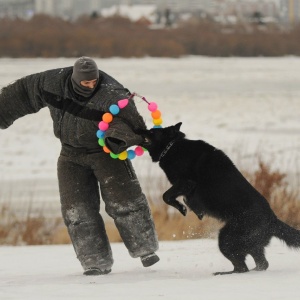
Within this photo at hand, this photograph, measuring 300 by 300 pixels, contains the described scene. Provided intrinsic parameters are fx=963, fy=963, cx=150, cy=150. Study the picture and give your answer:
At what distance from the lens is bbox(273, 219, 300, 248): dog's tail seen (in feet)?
19.9

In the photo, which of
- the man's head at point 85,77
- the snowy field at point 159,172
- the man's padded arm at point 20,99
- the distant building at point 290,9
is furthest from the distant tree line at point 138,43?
the distant building at point 290,9

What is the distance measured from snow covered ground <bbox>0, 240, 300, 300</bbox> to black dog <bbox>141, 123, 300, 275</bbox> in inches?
7.1

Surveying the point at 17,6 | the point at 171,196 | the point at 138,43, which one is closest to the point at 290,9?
the point at 17,6

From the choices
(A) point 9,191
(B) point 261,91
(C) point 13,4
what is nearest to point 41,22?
(B) point 261,91

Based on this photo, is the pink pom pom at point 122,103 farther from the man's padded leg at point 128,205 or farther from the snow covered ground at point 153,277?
the snow covered ground at point 153,277

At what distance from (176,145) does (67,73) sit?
855 mm

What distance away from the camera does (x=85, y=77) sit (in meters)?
6.05

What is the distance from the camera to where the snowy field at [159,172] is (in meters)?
5.34

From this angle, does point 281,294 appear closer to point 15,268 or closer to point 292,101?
point 15,268

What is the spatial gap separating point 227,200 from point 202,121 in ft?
43.4

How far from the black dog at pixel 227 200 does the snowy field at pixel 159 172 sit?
215 mm

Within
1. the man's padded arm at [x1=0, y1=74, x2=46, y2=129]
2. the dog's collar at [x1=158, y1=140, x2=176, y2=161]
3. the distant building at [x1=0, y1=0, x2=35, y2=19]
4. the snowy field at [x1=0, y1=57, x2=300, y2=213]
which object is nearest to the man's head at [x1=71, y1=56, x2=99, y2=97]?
the man's padded arm at [x1=0, y1=74, x2=46, y2=129]

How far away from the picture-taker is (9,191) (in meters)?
11.7

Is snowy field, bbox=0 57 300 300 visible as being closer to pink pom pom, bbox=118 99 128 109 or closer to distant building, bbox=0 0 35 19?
pink pom pom, bbox=118 99 128 109
